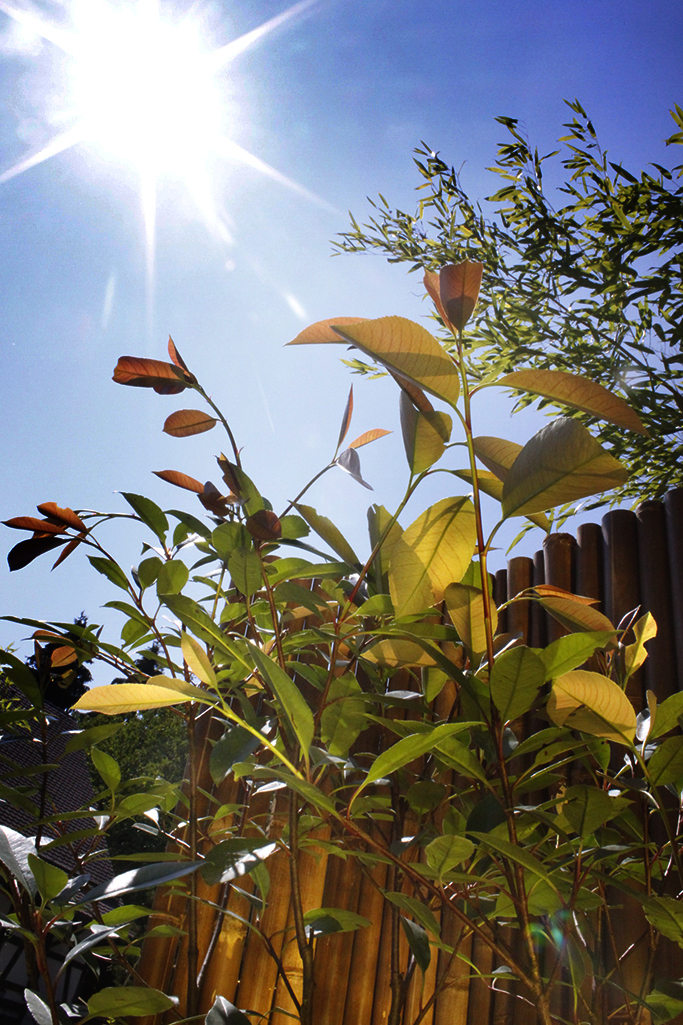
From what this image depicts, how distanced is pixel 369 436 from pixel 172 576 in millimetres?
315

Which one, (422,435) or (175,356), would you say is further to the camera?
(175,356)

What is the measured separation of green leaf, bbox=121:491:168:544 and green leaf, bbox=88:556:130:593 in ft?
0.23

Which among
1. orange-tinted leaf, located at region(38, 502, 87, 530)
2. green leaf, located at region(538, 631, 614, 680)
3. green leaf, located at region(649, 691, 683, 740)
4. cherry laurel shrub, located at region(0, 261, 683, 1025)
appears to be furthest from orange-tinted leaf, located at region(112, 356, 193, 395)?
green leaf, located at region(649, 691, 683, 740)

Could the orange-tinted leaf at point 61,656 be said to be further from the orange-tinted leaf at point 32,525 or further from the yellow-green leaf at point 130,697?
the yellow-green leaf at point 130,697

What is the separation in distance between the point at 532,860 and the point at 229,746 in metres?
0.30

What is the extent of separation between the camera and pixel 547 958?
44.9 inches

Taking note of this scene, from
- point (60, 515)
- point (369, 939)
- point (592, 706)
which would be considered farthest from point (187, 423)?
point (369, 939)

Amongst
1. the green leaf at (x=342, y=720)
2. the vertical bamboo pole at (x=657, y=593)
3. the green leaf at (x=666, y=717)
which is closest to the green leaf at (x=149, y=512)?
the green leaf at (x=342, y=720)

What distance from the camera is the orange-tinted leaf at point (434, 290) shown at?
574 mm

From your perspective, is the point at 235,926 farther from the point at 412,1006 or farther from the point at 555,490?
the point at 555,490

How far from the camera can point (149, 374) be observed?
747mm

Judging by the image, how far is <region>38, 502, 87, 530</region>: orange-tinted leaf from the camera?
75 centimetres

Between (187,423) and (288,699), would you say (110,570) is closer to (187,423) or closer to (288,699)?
(187,423)

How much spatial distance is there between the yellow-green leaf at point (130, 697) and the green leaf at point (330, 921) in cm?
39
